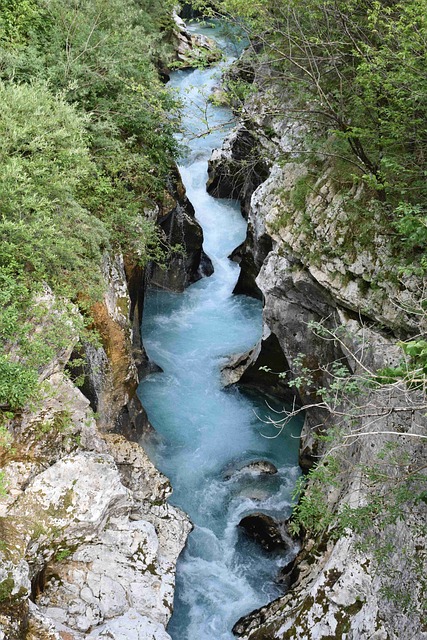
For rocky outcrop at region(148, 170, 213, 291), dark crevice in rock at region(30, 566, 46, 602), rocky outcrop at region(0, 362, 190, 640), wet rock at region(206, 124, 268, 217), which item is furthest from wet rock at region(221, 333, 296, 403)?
dark crevice in rock at region(30, 566, 46, 602)

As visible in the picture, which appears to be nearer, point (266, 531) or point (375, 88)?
point (375, 88)

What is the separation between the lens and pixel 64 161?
8.97 m

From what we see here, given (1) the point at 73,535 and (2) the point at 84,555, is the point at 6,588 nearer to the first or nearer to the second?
(1) the point at 73,535

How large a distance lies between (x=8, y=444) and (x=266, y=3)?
334 inches

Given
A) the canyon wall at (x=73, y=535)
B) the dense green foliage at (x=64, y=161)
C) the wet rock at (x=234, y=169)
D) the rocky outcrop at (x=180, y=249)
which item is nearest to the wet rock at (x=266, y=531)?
the canyon wall at (x=73, y=535)

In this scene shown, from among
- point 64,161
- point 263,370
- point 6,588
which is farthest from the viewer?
point 263,370

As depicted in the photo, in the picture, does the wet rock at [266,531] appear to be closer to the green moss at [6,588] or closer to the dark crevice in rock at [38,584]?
the dark crevice in rock at [38,584]

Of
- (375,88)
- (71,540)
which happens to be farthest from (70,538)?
(375,88)

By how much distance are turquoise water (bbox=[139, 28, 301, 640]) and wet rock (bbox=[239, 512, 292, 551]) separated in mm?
190

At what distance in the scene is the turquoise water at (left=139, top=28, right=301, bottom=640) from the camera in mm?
9914

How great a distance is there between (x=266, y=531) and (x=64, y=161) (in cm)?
818

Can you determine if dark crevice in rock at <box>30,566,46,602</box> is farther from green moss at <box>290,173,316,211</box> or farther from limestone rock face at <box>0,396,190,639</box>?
Result: green moss at <box>290,173,316,211</box>

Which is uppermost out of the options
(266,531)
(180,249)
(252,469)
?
(180,249)

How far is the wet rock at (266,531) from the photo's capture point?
10.7m
